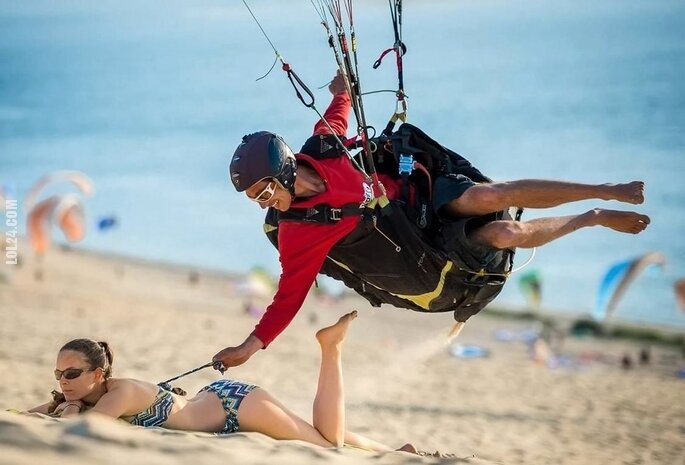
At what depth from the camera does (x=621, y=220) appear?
4.95m

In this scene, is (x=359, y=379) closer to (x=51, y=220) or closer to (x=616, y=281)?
(x=616, y=281)

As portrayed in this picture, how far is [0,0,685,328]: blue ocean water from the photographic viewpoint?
24.6m

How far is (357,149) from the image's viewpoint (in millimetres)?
5531

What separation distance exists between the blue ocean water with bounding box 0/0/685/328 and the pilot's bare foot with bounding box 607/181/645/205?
18.2 ft

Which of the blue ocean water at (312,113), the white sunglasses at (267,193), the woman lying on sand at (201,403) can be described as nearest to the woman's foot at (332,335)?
the woman lying on sand at (201,403)

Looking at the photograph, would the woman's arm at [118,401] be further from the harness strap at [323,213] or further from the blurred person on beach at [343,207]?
the harness strap at [323,213]

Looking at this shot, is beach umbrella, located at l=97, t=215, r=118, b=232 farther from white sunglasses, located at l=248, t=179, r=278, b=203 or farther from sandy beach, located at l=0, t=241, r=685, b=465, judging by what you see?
white sunglasses, located at l=248, t=179, r=278, b=203

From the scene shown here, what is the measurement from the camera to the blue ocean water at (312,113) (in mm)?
24578

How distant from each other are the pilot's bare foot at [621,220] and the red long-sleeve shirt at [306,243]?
108cm

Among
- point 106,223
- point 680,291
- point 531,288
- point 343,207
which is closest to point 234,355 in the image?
point 343,207

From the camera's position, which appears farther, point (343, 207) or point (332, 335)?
point (332, 335)

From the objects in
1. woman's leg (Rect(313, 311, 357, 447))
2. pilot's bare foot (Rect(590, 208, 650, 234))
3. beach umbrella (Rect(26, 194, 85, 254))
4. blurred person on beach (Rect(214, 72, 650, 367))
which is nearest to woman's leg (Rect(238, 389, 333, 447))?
woman's leg (Rect(313, 311, 357, 447))

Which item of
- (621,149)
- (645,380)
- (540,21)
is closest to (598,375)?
(645,380)

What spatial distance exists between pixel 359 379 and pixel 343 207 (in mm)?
7683
